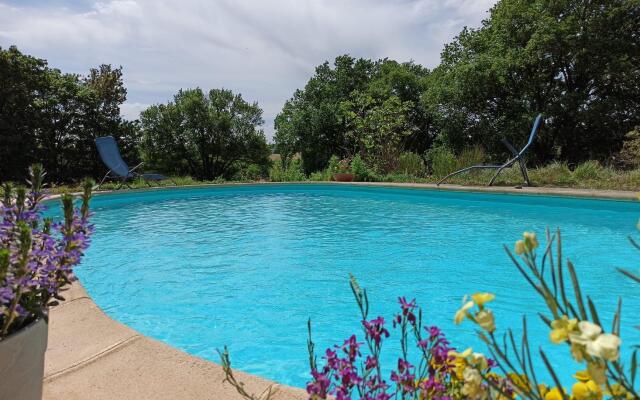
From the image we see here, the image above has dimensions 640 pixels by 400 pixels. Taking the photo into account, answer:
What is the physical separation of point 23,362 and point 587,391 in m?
1.27

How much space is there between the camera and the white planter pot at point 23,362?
1.01 metres

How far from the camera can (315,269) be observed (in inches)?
159

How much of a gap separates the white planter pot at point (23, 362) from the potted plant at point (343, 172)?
437 inches

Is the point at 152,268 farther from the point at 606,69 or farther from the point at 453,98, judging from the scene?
the point at 606,69

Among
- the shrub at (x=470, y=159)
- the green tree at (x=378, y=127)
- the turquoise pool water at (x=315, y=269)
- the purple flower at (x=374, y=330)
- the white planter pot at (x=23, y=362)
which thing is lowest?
the turquoise pool water at (x=315, y=269)

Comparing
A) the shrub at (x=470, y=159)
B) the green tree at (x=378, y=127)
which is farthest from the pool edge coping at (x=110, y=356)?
the green tree at (x=378, y=127)

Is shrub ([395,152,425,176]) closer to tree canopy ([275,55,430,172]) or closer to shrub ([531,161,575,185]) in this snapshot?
tree canopy ([275,55,430,172])

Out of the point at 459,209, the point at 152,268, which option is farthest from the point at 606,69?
the point at 152,268

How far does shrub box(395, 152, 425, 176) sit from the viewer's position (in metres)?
12.4

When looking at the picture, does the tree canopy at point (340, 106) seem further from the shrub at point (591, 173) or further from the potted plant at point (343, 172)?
the shrub at point (591, 173)

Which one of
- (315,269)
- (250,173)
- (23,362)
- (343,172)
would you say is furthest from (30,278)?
(250,173)

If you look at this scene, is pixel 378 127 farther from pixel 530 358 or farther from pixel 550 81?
pixel 530 358

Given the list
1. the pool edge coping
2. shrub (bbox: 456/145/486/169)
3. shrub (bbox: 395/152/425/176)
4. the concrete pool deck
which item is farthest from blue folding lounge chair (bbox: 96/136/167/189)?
the concrete pool deck

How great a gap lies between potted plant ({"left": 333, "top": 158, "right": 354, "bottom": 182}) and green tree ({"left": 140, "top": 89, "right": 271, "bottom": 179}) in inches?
190
